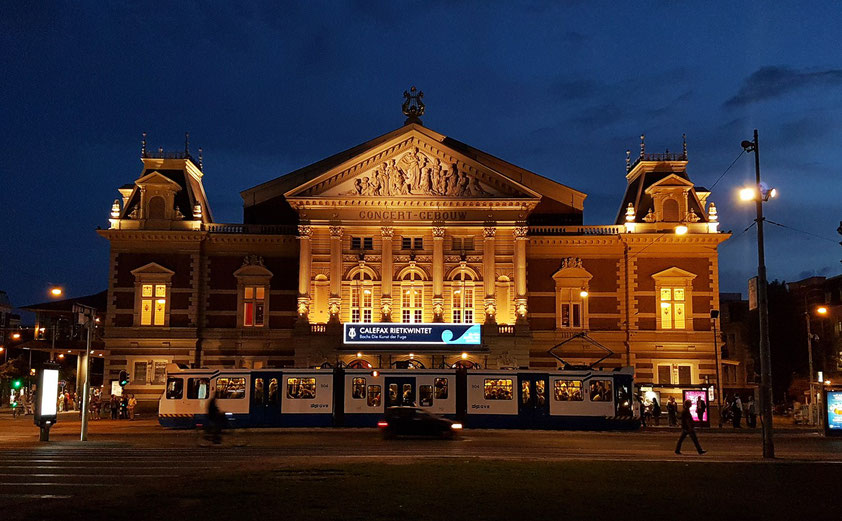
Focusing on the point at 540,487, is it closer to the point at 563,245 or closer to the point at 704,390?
the point at 704,390

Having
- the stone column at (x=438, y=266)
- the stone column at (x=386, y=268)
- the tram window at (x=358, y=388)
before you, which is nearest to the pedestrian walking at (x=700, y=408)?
the stone column at (x=438, y=266)

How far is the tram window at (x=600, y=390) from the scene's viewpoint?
44906 millimetres

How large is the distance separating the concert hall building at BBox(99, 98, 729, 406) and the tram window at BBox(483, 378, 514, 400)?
33.3 ft

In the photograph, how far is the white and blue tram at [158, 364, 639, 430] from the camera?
1779 inches

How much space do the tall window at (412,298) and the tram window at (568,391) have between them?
47.7 ft

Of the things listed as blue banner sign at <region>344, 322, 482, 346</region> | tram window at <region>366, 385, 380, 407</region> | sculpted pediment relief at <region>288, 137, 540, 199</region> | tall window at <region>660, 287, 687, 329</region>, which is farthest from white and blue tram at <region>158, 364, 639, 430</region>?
tall window at <region>660, 287, 687, 329</region>

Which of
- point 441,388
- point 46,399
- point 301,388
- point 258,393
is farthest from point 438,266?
point 46,399

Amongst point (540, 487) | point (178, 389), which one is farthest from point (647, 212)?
point (540, 487)

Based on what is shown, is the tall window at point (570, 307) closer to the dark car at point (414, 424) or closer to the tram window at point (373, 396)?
the tram window at point (373, 396)

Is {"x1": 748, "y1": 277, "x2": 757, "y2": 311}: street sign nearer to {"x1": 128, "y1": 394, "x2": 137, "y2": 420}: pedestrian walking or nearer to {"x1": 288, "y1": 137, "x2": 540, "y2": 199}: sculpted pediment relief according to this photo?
{"x1": 288, "y1": 137, "x2": 540, "y2": 199}: sculpted pediment relief

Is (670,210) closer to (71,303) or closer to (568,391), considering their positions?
(568,391)

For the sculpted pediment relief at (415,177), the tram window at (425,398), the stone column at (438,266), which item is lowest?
the tram window at (425,398)

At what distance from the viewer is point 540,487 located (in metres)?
19.5

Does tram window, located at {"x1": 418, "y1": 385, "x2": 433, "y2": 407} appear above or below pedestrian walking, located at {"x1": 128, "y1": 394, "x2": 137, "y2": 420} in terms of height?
above
